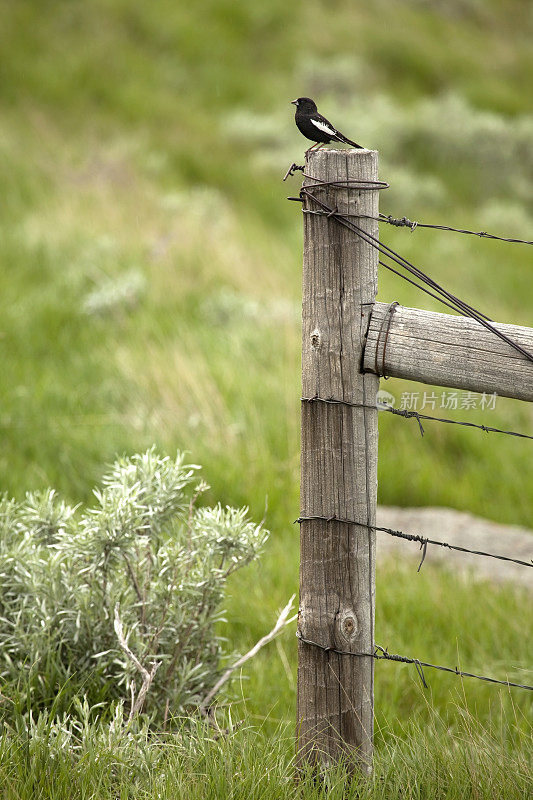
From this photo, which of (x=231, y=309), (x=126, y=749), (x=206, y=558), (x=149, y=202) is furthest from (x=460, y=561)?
(x=149, y=202)

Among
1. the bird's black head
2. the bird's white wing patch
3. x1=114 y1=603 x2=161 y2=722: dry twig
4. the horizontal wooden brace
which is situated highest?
the bird's black head

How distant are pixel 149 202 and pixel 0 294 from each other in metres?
3.17

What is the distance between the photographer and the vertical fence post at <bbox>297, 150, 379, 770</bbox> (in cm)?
212

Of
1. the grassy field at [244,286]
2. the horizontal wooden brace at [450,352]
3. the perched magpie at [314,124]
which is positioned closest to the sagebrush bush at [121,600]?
the grassy field at [244,286]

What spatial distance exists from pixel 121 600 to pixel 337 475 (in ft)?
3.86

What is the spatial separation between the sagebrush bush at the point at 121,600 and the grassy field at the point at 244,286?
352 mm

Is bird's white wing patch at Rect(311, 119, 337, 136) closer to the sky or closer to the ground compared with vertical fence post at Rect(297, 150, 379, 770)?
closer to the sky

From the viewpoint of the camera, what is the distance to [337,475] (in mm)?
2193

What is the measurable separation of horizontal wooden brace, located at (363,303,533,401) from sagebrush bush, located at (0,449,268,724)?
910 mm

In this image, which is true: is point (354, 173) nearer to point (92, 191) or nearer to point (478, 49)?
point (92, 191)

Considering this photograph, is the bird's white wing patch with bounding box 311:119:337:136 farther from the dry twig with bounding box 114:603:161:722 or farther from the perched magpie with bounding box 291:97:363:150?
the dry twig with bounding box 114:603:161:722

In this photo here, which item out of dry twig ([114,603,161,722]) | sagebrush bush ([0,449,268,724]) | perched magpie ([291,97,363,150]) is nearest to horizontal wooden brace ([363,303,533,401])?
perched magpie ([291,97,363,150])

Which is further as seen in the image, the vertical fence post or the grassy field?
the grassy field

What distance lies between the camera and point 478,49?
850 inches
